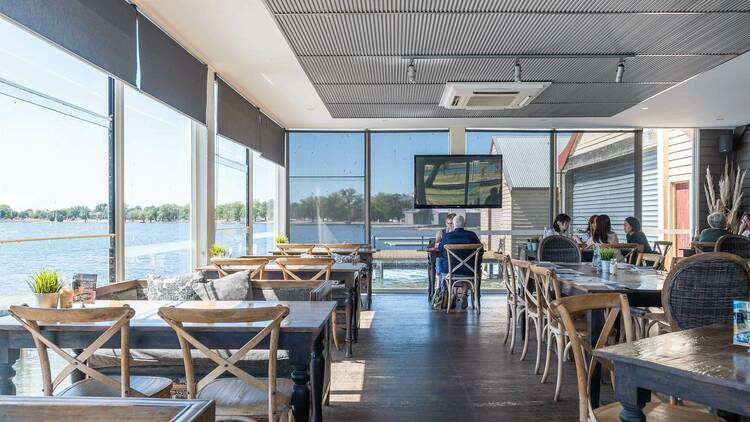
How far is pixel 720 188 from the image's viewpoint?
957cm

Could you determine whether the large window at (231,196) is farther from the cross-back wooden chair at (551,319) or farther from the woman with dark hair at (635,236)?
the woman with dark hair at (635,236)

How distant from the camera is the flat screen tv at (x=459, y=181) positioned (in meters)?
9.61

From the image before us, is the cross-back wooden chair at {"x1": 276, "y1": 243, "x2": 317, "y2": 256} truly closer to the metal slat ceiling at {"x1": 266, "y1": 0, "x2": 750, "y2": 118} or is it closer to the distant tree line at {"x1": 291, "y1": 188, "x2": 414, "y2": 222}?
the distant tree line at {"x1": 291, "y1": 188, "x2": 414, "y2": 222}

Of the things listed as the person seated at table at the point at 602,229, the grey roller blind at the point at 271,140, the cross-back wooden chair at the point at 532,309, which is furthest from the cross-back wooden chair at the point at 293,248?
the person seated at table at the point at 602,229

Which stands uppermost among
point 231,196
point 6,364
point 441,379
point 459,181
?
point 459,181

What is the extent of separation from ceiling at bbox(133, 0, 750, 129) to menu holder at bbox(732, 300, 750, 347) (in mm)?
2340

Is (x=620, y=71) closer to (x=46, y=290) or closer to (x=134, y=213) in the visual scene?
(x=134, y=213)

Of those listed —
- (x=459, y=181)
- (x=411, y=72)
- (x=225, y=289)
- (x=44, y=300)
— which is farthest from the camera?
(x=459, y=181)

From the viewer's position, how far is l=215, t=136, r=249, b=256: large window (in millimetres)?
6758

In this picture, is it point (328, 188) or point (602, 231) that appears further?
point (328, 188)

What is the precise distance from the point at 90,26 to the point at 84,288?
177cm

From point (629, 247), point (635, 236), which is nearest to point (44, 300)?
point (629, 247)

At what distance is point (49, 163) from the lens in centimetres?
362

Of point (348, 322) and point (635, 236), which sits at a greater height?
point (635, 236)
